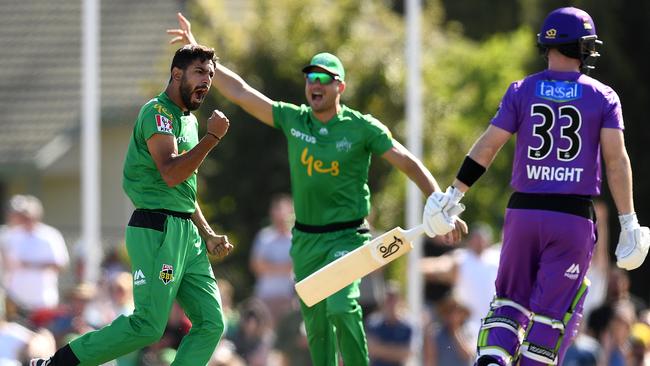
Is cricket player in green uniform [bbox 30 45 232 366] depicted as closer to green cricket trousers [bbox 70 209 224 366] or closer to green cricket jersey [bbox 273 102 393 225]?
green cricket trousers [bbox 70 209 224 366]

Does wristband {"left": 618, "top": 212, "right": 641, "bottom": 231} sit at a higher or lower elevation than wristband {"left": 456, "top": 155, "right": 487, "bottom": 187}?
lower

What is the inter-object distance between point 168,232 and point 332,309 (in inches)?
62.9

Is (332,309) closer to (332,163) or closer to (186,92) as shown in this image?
(332,163)

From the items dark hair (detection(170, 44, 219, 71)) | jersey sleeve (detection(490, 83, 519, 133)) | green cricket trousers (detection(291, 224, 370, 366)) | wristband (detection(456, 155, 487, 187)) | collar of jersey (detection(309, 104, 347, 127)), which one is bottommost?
green cricket trousers (detection(291, 224, 370, 366))

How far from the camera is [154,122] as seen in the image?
874 centimetres

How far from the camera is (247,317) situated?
50.8ft

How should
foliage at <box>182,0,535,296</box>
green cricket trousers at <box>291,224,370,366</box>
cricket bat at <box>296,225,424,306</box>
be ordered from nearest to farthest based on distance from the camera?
cricket bat at <box>296,225,424,306</box> → green cricket trousers at <box>291,224,370,366</box> → foliage at <box>182,0,535,296</box>

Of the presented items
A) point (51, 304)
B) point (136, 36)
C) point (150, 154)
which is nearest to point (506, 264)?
point (150, 154)

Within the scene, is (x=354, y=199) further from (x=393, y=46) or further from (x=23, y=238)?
(x=393, y=46)

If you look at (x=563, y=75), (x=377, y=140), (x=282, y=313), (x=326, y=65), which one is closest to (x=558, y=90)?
(x=563, y=75)

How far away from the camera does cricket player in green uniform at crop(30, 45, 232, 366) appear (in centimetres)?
873

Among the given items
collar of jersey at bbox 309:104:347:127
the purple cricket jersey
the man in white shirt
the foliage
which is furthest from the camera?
the foliage

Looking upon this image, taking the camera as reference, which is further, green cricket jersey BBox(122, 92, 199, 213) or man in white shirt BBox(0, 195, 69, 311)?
man in white shirt BBox(0, 195, 69, 311)

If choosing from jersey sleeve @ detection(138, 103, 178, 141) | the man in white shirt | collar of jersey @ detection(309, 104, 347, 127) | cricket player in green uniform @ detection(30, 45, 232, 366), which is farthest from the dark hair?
the man in white shirt
